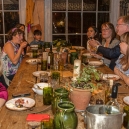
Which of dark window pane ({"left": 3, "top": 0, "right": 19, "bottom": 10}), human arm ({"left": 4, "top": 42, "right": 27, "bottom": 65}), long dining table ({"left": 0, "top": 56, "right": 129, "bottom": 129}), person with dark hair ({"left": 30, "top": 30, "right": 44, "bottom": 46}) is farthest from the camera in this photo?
dark window pane ({"left": 3, "top": 0, "right": 19, "bottom": 10})

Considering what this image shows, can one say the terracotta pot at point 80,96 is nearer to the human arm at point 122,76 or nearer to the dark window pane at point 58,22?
the human arm at point 122,76

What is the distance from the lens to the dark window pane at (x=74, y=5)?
5062 millimetres

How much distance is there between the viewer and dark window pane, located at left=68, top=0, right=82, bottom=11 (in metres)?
5.06

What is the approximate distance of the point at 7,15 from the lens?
498 cm

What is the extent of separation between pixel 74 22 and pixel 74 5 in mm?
347

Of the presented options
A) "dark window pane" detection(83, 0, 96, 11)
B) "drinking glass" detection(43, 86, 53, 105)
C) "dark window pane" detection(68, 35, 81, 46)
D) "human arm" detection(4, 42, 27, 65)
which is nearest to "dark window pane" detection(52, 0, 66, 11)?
"dark window pane" detection(83, 0, 96, 11)

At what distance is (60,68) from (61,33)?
2.67 m

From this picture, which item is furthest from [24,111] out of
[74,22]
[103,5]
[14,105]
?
[103,5]

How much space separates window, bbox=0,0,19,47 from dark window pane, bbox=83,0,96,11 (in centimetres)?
137

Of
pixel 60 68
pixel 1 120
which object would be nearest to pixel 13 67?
pixel 60 68

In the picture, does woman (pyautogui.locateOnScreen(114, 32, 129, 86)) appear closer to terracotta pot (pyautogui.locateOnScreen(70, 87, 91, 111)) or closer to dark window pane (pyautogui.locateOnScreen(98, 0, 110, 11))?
terracotta pot (pyautogui.locateOnScreen(70, 87, 91, 111))

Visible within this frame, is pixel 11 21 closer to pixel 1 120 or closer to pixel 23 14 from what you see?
pixel 23 14

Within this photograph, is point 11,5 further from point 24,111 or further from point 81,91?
point 81,91

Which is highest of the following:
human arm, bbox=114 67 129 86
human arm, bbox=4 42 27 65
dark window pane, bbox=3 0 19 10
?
dark window pane, bbox=3 0 19 10
